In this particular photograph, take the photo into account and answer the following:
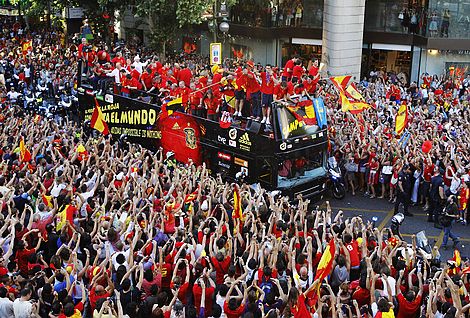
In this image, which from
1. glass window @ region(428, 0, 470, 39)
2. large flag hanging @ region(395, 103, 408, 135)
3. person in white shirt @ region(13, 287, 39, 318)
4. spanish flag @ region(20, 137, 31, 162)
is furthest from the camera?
glass window @ region(428, 0, 470, 39)

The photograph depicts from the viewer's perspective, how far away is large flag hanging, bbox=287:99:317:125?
51.1ft

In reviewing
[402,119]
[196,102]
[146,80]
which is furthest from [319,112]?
[146,80]

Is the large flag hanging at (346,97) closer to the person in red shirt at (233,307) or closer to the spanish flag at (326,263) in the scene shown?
the spanish flag at (326,263)

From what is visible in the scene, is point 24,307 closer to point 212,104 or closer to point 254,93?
point 254,93

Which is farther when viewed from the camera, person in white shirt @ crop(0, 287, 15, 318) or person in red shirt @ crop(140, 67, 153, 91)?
person in red shirt @ crop(140, 67, 153, 91)

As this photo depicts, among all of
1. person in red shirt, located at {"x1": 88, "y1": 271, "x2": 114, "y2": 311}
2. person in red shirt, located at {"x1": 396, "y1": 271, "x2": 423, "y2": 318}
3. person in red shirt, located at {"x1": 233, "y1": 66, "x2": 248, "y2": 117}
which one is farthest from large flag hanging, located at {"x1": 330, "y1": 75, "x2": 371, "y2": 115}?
person in red shirt, located at {"x1": 88, "y1": 271, "x2": 114, "y2": 311}

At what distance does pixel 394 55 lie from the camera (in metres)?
32.1

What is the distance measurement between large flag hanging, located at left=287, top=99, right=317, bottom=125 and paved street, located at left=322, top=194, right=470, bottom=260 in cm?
264

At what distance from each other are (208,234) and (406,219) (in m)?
7.24

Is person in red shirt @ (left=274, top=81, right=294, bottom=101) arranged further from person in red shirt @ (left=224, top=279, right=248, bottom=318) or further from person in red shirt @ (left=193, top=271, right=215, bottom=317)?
person in red shirt @ (left=224, top=279, right=248, bottom=318)

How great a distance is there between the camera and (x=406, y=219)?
54.4 ft

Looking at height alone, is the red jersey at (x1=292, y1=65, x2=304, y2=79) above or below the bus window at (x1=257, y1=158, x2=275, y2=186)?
above

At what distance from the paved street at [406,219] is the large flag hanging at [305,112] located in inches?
104

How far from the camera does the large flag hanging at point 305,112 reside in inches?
613
